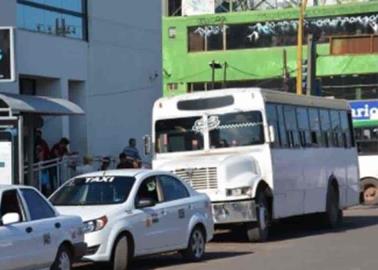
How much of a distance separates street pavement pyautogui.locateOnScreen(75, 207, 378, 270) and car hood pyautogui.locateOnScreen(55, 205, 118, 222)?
1189 mm

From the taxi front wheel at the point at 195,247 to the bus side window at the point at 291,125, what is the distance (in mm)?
5687

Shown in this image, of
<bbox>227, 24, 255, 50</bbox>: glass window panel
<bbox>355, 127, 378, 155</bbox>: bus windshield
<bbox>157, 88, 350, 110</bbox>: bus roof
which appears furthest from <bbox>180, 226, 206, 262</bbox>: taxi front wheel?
<bbox>227, 24, 255, 50</bbox>: glass window panel

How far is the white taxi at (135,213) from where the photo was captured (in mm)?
13805

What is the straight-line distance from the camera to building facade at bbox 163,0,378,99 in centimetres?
6281

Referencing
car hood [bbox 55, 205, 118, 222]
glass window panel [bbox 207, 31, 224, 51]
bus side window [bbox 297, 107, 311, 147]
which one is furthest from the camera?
glass window panel [bbox 207, 31, 224, 51]

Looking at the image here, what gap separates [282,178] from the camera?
20.8 m

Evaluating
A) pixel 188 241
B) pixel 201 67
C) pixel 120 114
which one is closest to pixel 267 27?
pixel 201 67

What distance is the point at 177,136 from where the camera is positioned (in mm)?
21000

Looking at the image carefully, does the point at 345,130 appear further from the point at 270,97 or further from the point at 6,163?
the point at 6,163

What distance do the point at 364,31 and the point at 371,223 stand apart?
3948 centimetres

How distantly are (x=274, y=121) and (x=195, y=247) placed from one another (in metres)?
5.36

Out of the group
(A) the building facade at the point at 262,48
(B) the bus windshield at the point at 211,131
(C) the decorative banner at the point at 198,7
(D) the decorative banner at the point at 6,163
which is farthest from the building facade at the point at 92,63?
(C) the decorative banner at the point at 198,7

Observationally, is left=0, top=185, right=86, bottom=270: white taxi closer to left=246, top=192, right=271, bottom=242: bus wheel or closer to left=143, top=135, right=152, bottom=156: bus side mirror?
left=246, top=192, right=271, bottom=242: bus wheel

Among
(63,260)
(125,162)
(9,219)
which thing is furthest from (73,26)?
(9,219)
